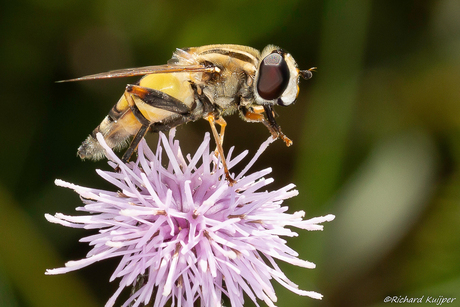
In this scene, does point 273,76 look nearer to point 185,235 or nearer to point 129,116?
point 129,116

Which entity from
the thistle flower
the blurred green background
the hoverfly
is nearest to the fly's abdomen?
the hoverfly

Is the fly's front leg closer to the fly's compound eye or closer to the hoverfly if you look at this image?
the hoverfly

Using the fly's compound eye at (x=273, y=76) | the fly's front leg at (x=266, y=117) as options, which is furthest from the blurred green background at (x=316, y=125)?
the fly's compound eye at (x=273, y=76)

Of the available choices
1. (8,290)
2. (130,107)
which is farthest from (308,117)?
(8,290)

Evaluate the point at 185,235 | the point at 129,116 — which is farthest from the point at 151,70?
the point at 185,235

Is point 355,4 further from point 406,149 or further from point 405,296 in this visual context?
point 405,296
